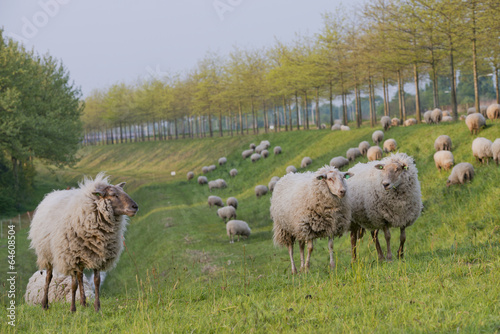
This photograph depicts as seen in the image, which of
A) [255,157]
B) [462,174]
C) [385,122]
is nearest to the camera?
[462,174]

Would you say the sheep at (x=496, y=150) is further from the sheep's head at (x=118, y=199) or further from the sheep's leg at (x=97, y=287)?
the sheep's leg at (x=97, y=287)

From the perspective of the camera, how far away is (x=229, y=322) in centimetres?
518

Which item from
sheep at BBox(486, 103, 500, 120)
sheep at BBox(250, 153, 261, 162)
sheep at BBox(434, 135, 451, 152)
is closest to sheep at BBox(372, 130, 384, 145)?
sheep at BBox(486, 103, 500, 120)

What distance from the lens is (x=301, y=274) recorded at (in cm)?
805

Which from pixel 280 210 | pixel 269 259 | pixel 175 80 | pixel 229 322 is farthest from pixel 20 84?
pixel 175 80

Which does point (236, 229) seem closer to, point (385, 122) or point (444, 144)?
point (444, 144)

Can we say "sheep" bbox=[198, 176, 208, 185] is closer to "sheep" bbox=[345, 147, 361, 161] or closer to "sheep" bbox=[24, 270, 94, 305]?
"sheep" bbox=[345, 147, 361, 161]

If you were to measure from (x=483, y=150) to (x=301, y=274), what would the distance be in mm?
10751

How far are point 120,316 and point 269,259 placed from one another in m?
8.69

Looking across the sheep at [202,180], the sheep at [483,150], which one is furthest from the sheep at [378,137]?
the sheep at [202,180]

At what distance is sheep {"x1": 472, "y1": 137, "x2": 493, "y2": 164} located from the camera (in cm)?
1502

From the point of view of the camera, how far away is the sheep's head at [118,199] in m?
7.50

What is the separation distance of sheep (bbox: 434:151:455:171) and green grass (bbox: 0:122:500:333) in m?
0.47

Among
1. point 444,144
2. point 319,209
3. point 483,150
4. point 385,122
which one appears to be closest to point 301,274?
point 319,209
